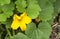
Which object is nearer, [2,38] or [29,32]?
[29,32]

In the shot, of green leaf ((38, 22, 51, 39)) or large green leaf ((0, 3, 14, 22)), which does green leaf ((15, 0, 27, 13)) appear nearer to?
large green leaf ((0, 3, 14, 22))

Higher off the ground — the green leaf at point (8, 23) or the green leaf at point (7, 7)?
the green leaf at point (7, 7)

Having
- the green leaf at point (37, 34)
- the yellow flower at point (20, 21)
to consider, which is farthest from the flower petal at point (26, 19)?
the green leaf at point (37, 34)

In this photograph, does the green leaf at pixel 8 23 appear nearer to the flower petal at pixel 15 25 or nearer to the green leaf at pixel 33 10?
the flower petal at pixel 15 25

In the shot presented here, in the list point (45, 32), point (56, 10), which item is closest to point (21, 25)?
point (45, 32)

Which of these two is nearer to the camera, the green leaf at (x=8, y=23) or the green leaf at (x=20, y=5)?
the green leaf at (x=20, y=5)

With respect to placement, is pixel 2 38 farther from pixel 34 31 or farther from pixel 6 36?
pixel 34 31

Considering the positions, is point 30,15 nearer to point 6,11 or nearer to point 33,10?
point 33,10
